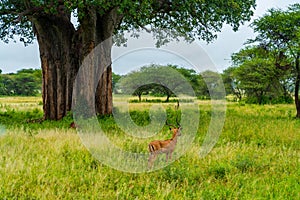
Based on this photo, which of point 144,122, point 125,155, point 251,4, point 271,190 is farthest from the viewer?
point 251,4

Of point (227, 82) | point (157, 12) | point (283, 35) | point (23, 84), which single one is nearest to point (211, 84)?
point (157, 12)

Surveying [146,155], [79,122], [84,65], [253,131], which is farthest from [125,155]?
[84,65]

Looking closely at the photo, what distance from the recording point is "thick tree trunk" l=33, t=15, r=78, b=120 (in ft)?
47.9

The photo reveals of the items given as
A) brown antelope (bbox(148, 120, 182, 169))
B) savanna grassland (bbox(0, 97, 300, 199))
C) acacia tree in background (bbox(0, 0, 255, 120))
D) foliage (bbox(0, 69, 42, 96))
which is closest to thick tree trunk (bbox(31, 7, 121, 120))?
acacia tree in background (bbox(0, 0, 255, 120))

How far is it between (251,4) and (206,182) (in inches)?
467

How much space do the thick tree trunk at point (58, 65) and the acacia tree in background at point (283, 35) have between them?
11.2 meters

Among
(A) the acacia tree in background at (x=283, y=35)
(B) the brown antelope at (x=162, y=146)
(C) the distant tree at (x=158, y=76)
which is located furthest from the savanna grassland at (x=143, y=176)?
(A) the acacia tree in background at (x=283, y=35)

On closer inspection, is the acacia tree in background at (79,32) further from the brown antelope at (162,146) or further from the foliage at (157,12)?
the brown antelope at (162,146)

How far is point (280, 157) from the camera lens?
7445 mm

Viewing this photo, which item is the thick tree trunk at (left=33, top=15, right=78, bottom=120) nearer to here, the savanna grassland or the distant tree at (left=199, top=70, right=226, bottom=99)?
the distant tree at (left=199, top=70, right=226, bottom=99)

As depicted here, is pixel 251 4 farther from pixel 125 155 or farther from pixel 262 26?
pixel 125 155

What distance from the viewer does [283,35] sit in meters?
19.4

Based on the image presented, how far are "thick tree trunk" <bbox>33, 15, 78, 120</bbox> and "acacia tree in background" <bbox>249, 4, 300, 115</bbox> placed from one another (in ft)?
36.8

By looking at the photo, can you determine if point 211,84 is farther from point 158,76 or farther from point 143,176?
point 143,176
